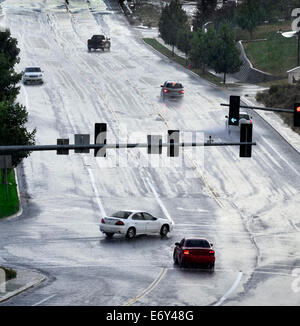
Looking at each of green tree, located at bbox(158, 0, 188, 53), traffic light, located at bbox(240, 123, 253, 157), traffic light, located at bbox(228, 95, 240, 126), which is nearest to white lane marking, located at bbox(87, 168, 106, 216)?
traffic light, located at bbox(228, 95, 240, 126)

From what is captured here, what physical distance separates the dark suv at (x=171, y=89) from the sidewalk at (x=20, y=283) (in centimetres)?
5062

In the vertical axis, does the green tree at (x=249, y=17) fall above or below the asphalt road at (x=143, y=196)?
above

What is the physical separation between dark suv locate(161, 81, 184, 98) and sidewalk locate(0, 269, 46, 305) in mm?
50621

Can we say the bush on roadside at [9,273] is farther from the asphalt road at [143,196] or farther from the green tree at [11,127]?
the green tree at [11,127]

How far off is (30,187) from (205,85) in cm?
3790

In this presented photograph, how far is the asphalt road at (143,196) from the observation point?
45438mm

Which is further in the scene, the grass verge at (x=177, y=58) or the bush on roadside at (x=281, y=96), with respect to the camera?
the grass verge at (x=177, y=58)

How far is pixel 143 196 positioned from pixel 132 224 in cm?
1113

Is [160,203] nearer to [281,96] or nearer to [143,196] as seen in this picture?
[143,196]

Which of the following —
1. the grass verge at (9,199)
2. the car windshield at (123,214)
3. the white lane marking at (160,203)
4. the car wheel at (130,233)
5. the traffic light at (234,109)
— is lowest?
the white lane marking at (160,203)

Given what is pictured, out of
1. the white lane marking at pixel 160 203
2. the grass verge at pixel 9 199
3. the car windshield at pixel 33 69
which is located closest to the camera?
the grass verge at pixel 9 199

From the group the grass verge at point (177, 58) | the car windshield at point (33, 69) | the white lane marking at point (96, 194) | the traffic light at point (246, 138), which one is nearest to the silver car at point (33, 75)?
the car windshield at point (33, 69)
